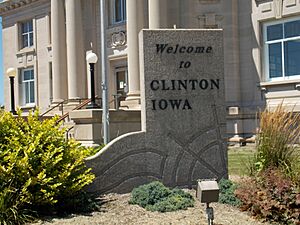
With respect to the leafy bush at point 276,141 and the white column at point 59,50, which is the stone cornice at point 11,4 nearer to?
the white column at point 59,50

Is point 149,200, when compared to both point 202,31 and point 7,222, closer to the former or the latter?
point 7,222

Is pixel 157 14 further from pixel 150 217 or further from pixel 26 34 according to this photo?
pixel 26 34

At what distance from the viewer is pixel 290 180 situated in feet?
26.3

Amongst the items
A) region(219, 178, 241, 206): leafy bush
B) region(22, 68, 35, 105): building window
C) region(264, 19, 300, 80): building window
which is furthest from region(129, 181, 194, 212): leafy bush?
region(22, 68, 35, 105): building window

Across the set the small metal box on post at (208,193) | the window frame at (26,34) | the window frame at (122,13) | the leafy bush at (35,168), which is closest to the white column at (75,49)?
the window frame at (122,13)

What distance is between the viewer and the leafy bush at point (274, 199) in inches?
297

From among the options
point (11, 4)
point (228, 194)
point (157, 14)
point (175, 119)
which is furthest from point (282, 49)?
→ point (11, 4)

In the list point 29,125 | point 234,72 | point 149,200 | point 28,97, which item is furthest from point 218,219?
point 28,97

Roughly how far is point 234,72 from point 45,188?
648 inches

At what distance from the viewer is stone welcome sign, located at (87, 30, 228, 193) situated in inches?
355

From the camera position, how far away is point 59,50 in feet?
95.9

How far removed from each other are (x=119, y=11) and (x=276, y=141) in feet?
67.1

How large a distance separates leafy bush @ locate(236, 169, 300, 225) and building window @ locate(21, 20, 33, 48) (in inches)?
1172

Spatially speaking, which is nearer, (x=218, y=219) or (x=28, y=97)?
(x=218, y=219)
